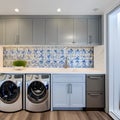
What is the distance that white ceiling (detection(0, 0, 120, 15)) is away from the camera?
10.6ft

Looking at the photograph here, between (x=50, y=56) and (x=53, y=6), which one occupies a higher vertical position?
(x=53, y=6)

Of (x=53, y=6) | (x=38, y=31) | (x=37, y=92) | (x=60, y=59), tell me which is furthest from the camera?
(x=60, y=59)

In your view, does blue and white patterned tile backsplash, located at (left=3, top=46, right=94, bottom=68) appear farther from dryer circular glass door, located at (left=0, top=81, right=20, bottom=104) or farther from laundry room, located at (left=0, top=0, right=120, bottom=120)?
dryer circular glass door, located at (left=0, top=81, right=20, bottom=104)

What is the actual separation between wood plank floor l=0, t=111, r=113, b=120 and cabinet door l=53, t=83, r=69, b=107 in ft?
0.64

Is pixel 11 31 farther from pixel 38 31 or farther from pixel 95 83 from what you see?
pixel 95 83

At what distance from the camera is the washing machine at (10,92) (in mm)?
3789

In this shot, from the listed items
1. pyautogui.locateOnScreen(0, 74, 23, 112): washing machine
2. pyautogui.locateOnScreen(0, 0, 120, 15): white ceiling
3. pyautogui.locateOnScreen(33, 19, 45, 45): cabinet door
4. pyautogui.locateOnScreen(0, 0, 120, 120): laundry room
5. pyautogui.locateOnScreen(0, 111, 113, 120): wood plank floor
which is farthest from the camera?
pyautogui.locateOnScreen(33, 19, 45, 45): cabinet door

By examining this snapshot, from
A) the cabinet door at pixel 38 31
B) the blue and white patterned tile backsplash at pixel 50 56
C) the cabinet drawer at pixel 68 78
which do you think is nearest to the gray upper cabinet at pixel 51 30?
the cabinet door at pixel 38 31

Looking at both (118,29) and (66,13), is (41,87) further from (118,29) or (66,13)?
(118,29)

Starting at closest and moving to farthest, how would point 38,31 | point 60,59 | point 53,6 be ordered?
1. point 53,6
2. point 38,31
3. point 60,59

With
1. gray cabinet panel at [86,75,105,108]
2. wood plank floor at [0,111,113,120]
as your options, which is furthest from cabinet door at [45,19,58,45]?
wood plank floor at [0,111,113,120]

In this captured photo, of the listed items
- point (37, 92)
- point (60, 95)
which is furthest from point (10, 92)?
point (60, 95)

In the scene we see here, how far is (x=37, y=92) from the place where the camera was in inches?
151

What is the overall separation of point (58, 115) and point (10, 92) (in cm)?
118
